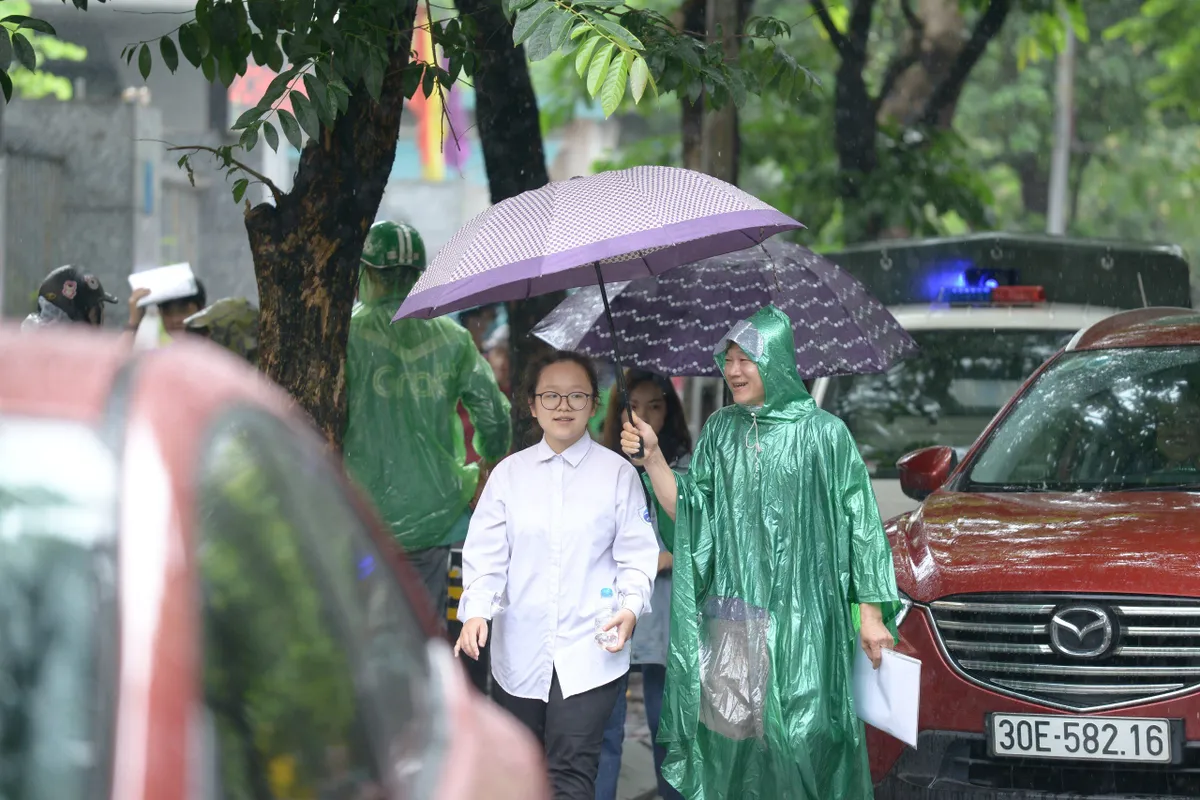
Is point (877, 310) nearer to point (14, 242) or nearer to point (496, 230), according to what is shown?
point (496, 230)

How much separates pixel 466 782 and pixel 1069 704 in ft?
10.1

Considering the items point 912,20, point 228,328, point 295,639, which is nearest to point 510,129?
point 228,328

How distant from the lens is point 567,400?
4598 millimetres

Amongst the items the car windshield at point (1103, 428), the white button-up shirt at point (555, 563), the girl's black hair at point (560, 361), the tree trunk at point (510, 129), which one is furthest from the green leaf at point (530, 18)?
the tree trunk at point (510, 129)

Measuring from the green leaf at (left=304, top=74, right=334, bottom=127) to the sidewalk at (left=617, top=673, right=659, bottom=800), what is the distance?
109 inches

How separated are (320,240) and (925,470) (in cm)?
220

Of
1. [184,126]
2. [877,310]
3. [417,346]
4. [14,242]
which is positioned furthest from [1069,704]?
[184,126]

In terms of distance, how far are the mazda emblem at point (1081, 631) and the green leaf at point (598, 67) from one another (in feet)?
6.73

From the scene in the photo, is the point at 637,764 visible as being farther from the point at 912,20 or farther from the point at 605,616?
the point at 912,20

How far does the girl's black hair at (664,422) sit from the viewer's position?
6.20 meters

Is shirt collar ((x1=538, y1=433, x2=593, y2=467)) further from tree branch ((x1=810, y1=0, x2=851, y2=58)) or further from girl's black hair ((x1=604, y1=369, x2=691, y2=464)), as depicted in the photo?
tree branch ((x1=810, y1=0, x2=851, y2=58))

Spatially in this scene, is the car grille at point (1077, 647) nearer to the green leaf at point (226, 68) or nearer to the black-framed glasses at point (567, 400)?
the black-framed glasses at point (567, 400)

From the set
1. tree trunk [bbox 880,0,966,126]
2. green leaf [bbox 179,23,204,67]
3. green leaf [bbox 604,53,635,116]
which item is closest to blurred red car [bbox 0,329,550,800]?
green leaf [bbox 604,53,635,116]

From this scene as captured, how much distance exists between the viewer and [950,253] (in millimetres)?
8516
